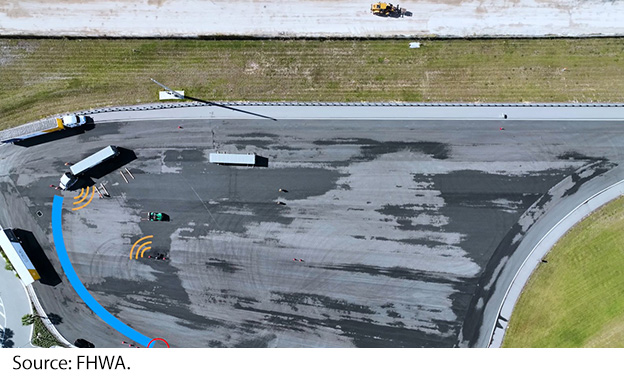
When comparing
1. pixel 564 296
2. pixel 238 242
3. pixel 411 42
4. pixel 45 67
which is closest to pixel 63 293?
pixel 238 242

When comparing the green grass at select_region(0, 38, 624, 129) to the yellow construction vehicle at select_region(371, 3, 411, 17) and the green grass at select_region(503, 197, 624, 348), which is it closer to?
the yellow construction vehicle at select_region(371, 3, 411, 17)

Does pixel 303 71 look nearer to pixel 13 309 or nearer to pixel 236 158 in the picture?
pixel 236 158

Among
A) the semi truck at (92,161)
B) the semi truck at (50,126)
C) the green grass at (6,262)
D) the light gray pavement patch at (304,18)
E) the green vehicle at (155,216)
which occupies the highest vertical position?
the light gray pavement patch at (304,18)

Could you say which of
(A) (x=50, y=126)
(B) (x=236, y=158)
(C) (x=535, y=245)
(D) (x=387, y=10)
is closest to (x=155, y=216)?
(B) (x=236, y=158)

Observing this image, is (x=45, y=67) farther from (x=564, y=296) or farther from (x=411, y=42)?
(x=564, y=296)

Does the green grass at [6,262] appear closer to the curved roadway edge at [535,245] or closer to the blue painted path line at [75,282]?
the blue painted path line at [75,282]

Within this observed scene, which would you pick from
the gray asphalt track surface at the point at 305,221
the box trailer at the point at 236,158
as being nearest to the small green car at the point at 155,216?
the gray asphalt track surface at the point at 305,221
